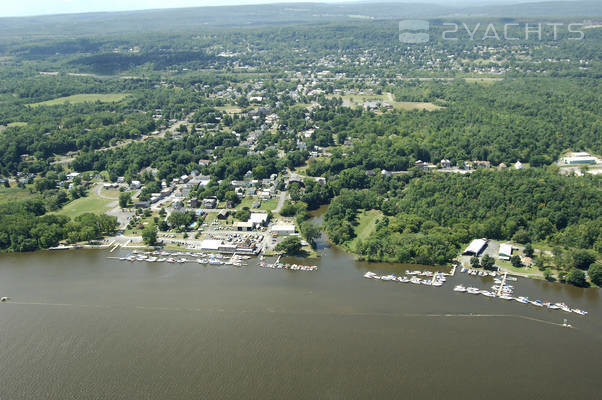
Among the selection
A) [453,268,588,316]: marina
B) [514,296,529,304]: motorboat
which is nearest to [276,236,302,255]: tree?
[453,268,588,316]: marina

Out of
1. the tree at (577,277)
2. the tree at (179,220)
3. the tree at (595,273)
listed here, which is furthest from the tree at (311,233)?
the tree at (595,273)

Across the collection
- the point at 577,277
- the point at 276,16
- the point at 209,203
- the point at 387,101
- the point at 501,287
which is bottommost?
the point at 501,287

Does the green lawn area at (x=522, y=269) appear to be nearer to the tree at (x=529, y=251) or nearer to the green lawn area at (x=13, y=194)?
the tree at (x=529, y=251)

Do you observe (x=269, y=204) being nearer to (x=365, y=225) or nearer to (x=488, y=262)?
(x=365, y=225)

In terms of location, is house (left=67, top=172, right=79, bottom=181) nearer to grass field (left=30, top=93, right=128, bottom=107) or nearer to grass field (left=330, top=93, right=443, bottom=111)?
grass field (left=30, top=93, right=128, bottom=107)

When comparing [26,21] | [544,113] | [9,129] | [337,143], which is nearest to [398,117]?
[337,143]

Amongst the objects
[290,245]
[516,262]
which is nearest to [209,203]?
[290,245]
